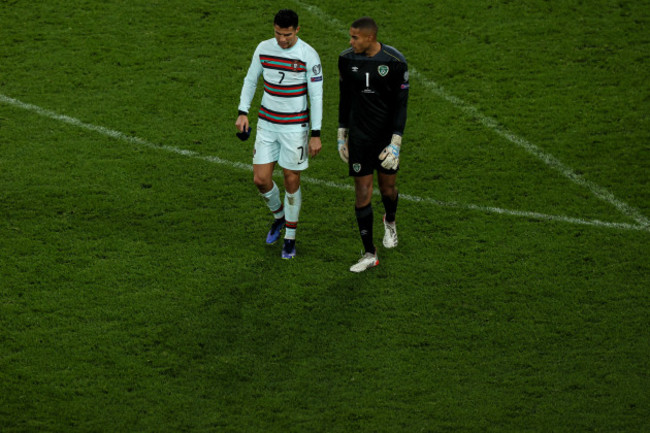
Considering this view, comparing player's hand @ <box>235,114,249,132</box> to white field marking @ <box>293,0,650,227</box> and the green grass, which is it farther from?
white field marking @ <box>293,0,650,227</box>

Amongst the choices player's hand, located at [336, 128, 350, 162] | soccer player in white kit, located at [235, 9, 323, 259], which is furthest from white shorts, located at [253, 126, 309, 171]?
player's hand, located at [336, 128, 350, 162]

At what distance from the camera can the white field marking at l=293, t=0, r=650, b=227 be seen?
925 cm

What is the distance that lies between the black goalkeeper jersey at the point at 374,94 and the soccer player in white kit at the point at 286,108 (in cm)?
27

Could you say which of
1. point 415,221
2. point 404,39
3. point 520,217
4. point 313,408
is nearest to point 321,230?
point 415,221

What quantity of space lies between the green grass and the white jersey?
1.37 meters

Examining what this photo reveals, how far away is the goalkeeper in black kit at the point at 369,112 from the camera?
7.62 metres

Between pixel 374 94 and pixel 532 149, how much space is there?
11.2 ft

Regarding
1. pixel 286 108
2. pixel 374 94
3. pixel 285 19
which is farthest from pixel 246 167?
pixel 285 19

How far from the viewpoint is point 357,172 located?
26.1 ft

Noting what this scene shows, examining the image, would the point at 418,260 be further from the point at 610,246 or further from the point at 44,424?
the point at 44,424

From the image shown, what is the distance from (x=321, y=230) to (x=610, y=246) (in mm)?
2952

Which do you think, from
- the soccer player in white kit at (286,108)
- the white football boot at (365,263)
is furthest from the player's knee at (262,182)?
the white football boot at (365,263)

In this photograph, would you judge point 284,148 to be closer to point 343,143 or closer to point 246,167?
point 343,143

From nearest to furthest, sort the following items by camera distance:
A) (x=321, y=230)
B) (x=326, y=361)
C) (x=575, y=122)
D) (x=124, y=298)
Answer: (x=326, y=361) → (x=124, y=298) → (x=321, y=230) → (x=575, y=122)
